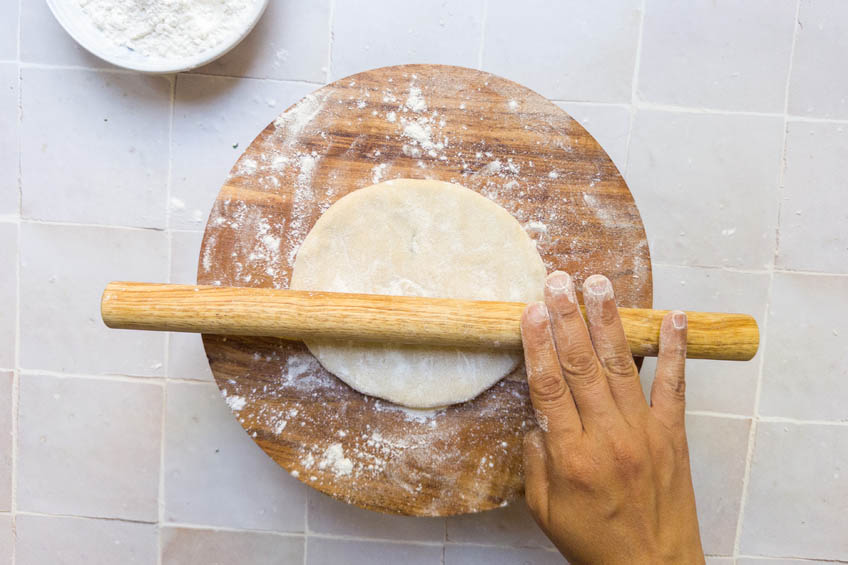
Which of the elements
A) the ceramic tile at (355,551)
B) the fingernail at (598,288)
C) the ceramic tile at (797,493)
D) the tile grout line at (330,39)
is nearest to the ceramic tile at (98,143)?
the tile grout line at (330,39)

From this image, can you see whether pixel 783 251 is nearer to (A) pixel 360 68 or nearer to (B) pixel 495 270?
(B) pixel 495 270

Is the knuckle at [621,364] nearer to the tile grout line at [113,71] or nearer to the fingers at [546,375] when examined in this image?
the fingers at [546,375]

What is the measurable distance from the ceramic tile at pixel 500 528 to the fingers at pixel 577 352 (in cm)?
45

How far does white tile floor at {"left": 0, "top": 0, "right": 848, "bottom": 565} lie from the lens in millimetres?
1148

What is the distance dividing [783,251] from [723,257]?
0.13 m

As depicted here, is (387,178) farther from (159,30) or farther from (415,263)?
(159,30)

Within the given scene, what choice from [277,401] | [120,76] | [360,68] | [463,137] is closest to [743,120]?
[463,137]

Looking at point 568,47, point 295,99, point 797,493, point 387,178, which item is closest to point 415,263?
point 387,178

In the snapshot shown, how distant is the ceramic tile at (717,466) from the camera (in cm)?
118

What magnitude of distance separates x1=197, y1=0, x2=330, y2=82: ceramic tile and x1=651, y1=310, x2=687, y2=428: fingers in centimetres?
83

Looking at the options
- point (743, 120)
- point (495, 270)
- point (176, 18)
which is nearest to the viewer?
point (495, 270)

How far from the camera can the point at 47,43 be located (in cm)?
115

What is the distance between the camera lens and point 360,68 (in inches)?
45.4

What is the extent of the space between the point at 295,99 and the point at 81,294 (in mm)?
610
